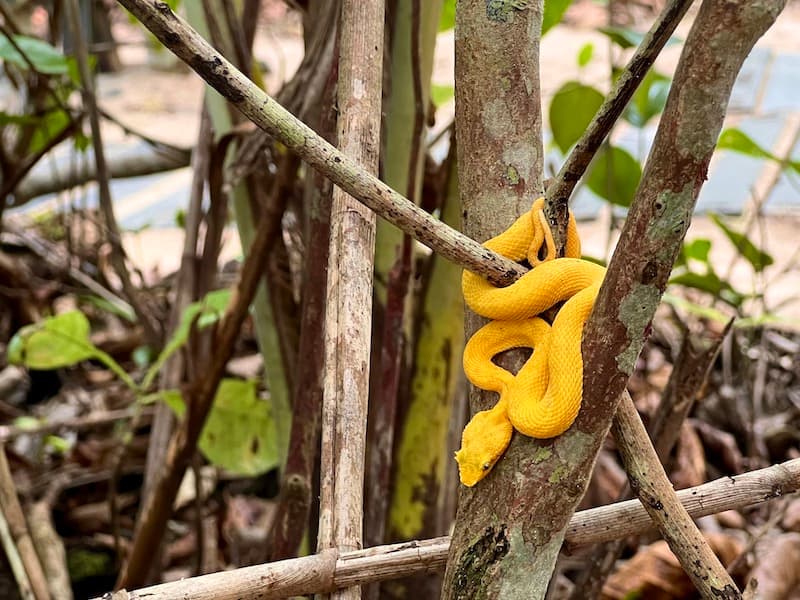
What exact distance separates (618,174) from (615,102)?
3.27 feet

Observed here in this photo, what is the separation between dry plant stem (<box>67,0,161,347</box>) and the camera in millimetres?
1392

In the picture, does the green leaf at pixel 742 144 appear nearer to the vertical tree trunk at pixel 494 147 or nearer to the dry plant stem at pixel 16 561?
the vertical tree trunk at pixel 494 147

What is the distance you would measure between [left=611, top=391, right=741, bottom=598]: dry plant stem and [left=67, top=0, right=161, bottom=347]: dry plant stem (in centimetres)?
A: 112

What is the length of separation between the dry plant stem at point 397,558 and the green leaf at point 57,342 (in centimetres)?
96

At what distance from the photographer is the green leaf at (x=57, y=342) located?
54.4 inches

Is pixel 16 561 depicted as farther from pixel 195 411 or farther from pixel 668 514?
pixel 668 514

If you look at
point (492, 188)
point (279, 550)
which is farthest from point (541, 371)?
point (279, 550)

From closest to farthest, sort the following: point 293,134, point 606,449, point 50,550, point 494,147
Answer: point 293,134, point 494,147, point 50,550, point 606,449

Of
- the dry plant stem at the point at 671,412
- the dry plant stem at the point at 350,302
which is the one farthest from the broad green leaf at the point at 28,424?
the dry plant stem at the point at 350,302

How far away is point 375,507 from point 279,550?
157 millimetres

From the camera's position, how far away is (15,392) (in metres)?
2.18

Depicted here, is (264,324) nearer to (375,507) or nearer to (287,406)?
(287,406)

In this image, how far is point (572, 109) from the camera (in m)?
1.42

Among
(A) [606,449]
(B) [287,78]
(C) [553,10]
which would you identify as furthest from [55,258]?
(B) [287,78]
